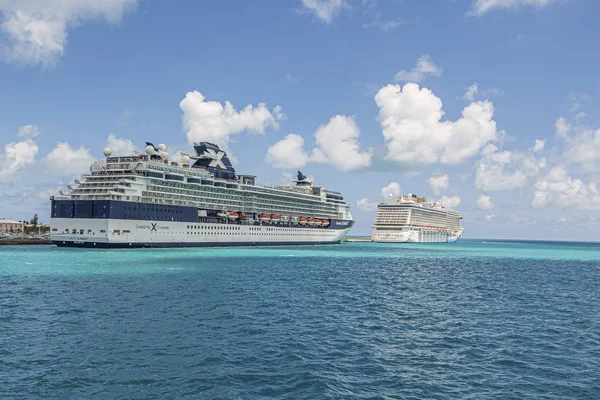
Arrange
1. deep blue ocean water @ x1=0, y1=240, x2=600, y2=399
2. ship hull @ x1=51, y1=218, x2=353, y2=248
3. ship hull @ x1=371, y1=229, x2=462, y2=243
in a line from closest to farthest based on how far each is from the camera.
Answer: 1. deep blue ocean water @ x1=0, y1=240, x2=600, y2=399
2. ship hull @ x1=51, y1=218, x2=353, y2=248
3. ship hull @ x1=371, y1=229, x2=462, y2=243

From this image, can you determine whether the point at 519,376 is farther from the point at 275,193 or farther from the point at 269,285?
Result: the point at 275,193

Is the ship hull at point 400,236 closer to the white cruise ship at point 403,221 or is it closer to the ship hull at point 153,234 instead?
the white cruise ship at point 403,221

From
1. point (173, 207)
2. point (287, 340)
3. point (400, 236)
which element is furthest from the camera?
point (400, 236)

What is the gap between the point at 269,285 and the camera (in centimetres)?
4066

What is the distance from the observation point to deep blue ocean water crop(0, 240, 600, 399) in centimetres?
1638

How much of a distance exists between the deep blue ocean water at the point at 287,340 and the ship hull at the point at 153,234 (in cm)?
3557

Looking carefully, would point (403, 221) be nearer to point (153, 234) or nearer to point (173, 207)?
point (173, 207)

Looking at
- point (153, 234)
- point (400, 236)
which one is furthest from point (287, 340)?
point (400, 236)

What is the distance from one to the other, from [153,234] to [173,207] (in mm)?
7015

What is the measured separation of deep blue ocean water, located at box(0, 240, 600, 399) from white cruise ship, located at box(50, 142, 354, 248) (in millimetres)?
37676

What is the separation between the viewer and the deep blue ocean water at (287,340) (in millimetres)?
16375

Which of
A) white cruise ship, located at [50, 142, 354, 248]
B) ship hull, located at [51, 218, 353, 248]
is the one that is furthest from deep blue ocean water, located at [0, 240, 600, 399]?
white cruise ship, located at [50, 142, 354, 248]

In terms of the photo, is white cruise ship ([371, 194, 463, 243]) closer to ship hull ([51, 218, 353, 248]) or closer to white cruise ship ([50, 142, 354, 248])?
white cruise ship ([50, 142, 354, 248])

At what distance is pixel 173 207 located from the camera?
87.5m
